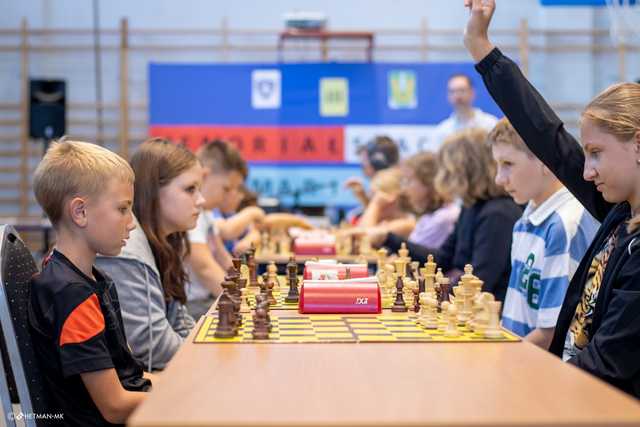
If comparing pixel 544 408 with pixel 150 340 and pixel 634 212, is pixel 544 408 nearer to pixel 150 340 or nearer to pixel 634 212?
pixel 634 212

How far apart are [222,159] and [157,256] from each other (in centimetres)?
194

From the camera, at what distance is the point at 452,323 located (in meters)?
1.80

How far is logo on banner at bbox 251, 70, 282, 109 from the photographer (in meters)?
9.80

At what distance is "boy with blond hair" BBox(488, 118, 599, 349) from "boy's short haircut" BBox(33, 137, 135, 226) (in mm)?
1288

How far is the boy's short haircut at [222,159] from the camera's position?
4.70 meters

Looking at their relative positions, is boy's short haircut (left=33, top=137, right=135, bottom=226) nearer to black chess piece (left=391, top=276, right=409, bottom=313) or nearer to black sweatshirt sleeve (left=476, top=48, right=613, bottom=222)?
black chess piece (left=391, top=276, right=409, bottom=313)

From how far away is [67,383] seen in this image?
198 cm

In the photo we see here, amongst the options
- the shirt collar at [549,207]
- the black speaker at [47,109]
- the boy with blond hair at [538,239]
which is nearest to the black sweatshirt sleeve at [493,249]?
the boy with blond hair at [538,239]

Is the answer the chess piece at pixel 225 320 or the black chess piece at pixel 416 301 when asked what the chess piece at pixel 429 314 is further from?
the chess piece at pixel 225 320

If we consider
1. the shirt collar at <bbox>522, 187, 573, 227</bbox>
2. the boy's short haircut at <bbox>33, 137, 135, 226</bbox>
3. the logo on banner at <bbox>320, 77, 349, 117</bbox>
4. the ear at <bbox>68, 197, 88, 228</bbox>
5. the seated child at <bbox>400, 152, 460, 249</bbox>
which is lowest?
the seated child at <bbox>400, 152, 460, 249</bbox>

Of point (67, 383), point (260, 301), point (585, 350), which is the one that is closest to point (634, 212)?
point (585, 350)

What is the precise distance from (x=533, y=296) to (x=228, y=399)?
163 centimetres

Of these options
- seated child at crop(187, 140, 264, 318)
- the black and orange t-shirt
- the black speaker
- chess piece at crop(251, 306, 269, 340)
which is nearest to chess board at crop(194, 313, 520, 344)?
chess piece at crop(251, 306, 269, 340)

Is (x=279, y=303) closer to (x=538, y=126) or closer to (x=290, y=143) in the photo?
(x=538, y=126)
